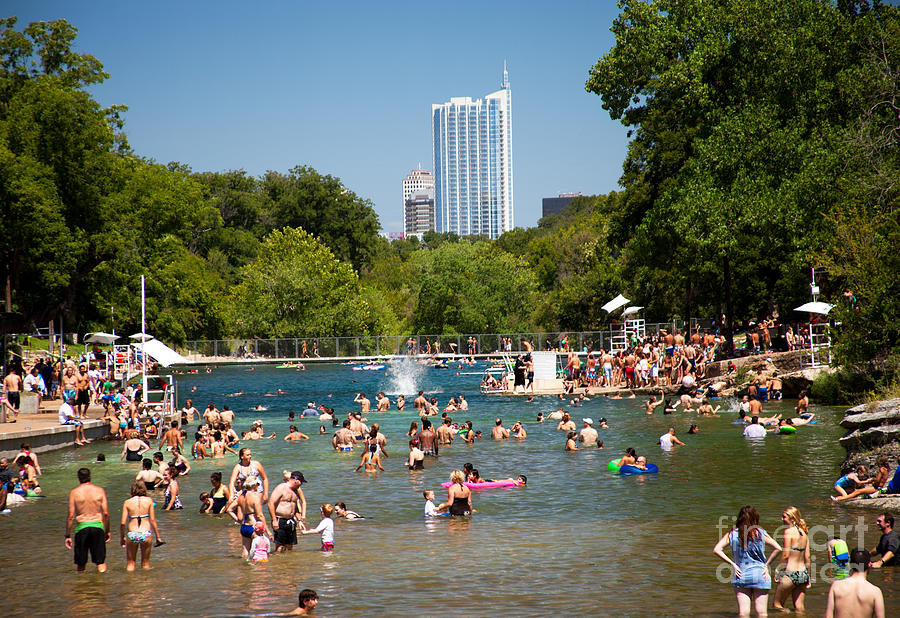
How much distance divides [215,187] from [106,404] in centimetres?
7691

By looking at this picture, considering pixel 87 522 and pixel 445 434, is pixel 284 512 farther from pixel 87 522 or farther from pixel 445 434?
pixel 445 434

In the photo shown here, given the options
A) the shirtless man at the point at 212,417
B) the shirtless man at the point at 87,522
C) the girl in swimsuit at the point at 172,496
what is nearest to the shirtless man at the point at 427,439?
the shirtless man at the point at 212,417

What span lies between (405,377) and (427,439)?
35254 millimetres

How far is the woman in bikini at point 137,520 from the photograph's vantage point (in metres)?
14.2

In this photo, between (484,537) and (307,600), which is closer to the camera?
(307,600)

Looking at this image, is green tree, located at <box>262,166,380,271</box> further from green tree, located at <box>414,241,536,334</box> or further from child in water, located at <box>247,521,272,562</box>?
child in water, located at <box>247,521,272,562</box>

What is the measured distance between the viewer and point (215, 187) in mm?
108312

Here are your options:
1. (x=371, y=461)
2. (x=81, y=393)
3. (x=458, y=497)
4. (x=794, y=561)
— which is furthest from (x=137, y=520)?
(x=81, y=393)

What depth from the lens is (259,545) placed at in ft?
52.0

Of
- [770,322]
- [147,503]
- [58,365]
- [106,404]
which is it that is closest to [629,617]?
[147,503]

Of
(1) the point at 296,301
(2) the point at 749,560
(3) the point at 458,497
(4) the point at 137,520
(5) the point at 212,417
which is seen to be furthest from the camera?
(1) the point at 296,301

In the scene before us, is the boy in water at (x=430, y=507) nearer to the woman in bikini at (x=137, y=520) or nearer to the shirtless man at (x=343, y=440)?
the woman in bikini at (x=137, y=520)

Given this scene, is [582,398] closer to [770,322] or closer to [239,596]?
[770,322]

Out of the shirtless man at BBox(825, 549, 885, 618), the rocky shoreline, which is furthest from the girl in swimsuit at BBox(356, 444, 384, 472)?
the shirtless man at BBox(825, 549, 885, 618)
